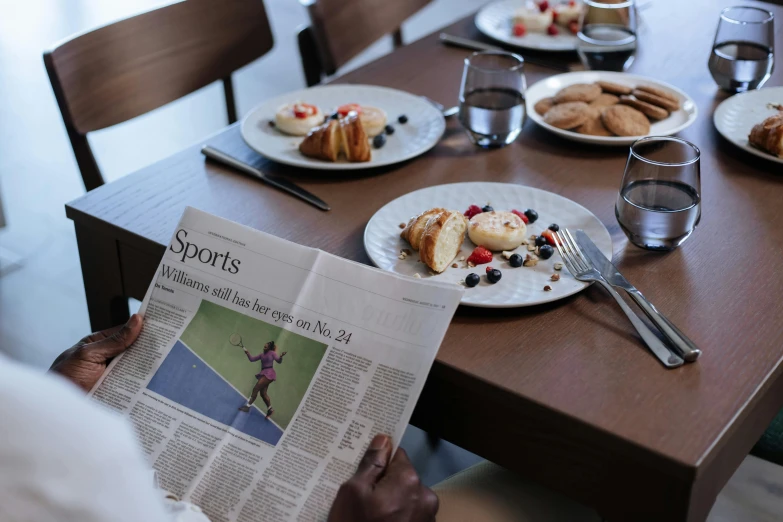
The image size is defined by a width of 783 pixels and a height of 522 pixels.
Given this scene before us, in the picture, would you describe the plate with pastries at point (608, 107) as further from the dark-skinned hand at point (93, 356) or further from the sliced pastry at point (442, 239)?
the dark-skinned hand at point (93, 356)

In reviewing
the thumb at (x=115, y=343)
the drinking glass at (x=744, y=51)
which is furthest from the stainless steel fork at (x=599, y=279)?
the drinking glass at (x=744, y=51)

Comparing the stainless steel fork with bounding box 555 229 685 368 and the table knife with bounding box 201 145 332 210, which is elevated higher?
the stainless steel fork with bounding box 555 229 685 368

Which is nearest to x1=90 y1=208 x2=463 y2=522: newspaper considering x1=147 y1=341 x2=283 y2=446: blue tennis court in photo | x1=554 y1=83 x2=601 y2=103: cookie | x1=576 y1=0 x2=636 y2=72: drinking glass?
x1=147 y1=341 x2=283 y2=446: blue tennis court in photo

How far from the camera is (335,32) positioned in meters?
1.89

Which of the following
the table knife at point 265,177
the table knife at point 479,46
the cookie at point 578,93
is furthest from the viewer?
the table knife at point 479,46

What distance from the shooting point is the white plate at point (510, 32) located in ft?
5.62

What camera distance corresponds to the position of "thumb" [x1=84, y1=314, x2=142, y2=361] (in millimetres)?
979

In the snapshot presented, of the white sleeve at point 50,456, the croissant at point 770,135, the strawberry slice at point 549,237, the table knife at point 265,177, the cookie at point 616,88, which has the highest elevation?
the white sleeve at point 50,456

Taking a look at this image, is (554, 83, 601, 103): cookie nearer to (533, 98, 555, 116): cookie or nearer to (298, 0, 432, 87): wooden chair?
(533, 98, 555, 116): cookie

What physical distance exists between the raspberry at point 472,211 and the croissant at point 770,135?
1.61ft

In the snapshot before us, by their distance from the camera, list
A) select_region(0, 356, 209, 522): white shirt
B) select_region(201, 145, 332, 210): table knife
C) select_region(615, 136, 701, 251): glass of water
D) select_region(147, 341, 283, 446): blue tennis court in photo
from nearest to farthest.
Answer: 1. select_region(0, 356, 209, 522): white shirt
2. select_region(147, 341, 283, 446): blue tennis court in photo
3. select_region(615, 136, 701, 251): glass of water
4. select_region(201, 145, 332, 210): table knife

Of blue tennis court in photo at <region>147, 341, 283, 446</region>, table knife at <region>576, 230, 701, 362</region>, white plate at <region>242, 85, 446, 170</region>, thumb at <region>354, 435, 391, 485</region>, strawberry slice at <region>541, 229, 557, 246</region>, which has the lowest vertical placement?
blue tennis court in photo at <region>147, 341, 283, 446</region>

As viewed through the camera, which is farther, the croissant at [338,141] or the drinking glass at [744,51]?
the drinking glass at [744,51]

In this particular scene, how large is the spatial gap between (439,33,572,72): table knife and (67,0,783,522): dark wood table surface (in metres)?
0.30
